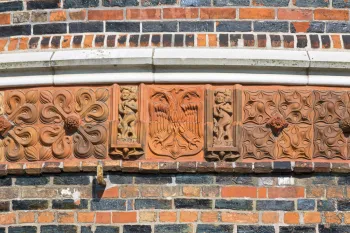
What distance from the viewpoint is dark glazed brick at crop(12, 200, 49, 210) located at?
8.92m

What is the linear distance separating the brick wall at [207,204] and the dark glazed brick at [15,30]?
4.34 ft

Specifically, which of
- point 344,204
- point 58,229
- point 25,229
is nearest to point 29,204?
point 25,229

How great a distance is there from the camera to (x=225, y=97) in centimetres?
891

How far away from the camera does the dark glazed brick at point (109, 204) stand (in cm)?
880

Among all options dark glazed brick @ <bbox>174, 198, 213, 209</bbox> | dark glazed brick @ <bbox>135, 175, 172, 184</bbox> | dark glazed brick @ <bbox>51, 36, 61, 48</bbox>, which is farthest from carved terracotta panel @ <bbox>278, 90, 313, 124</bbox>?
dark glazed brick @ <bbox>51, 36, 61, 48</bbox>

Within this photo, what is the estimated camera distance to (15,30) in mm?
9312

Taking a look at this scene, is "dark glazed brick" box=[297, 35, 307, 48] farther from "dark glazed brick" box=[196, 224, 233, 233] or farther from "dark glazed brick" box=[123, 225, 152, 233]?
"dark glazed brick" box=[123, 225, 152, 233]

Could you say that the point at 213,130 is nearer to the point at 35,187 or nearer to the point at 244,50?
the point at 244,50

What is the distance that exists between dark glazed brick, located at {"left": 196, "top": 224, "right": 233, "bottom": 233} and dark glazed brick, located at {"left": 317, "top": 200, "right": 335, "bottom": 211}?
70cm

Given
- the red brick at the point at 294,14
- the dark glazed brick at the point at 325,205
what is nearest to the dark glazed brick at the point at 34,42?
the red brick at the point at 294,14

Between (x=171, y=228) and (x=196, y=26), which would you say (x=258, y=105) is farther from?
(x=171, y=228)

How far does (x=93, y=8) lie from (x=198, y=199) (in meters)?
1.75

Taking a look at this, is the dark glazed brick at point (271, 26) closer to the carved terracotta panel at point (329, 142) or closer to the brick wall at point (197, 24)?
the brick wall at point (197, 24)

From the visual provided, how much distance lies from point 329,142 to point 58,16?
2369mm
